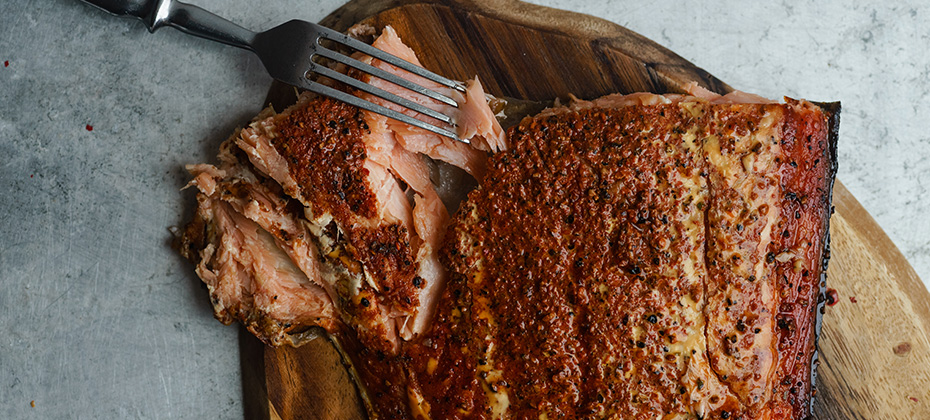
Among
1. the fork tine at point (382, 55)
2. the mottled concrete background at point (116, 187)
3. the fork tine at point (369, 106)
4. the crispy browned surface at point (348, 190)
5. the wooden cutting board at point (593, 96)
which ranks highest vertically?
the wooden cutting board at point (593, 96)

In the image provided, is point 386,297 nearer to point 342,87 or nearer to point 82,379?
point 342,87

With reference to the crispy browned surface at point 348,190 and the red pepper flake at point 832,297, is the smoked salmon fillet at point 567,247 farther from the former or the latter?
the red pepper flake at point 832,297

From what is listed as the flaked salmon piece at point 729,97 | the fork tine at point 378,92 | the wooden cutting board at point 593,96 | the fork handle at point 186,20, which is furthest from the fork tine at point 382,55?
the flaked salmon piece at point 729,97

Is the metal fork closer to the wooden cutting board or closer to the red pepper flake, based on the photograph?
the wooden cutting board

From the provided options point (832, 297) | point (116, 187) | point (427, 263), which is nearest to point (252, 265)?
point (427, 263)

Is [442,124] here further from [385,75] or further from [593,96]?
[593,96]

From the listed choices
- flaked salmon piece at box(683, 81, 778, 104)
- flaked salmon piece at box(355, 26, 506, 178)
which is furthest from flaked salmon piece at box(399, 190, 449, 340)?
flaked salmon piece at box(683, 81, 778, 104)

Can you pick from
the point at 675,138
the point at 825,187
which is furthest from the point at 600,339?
the point at 825,187
